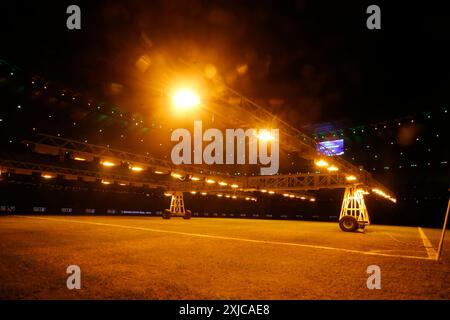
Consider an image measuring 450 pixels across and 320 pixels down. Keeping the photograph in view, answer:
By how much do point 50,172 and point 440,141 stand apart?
49608mm

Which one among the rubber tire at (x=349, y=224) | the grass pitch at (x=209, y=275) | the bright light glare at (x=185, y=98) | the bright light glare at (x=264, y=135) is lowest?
the rubber tire at (x=349, y=224)

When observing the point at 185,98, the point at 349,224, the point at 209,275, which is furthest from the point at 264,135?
the point at 349,224

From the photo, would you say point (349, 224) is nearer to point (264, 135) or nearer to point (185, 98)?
point (264, 135)

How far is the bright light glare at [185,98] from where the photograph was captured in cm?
900

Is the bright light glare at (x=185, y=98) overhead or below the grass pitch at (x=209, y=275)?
overhead

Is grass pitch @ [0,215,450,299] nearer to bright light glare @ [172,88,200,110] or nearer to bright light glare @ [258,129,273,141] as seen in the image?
bright light glare @ [172,88,200,110]

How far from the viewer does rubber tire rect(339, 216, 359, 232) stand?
17.3 metres

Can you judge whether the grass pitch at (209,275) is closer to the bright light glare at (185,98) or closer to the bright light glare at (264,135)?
the bright light glare at (185,98)

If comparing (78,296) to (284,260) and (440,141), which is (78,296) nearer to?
(284,260)

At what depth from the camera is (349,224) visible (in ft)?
57.6

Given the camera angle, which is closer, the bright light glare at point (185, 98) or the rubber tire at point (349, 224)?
the bright light glare at point (185, 98)

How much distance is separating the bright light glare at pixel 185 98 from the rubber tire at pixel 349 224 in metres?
14.2

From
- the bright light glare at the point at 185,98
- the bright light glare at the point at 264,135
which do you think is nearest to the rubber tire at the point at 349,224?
the bright light glare at the point at 264,135

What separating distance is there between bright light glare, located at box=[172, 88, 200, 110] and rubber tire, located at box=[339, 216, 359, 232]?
14227 mm
